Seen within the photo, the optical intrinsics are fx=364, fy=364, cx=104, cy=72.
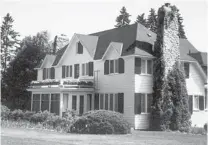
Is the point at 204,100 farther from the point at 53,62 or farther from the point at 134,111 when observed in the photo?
the point at 53,62

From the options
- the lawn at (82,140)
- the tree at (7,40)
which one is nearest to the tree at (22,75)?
the tree at (7,40)

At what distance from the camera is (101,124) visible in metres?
24.5

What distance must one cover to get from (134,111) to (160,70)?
4.33 meters

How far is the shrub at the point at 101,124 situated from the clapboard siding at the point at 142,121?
6.31m

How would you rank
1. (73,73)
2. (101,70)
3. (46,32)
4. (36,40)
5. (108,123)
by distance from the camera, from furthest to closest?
1. (46,32)
2. (36,40)
3. (73,73)
4. (101,70)
5. (108,123)

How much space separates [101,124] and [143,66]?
9.90 meters

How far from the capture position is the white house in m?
32.1

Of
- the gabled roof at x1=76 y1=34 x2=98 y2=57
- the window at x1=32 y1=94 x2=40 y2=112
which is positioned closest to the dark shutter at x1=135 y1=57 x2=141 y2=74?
the gabled roof at x1=76 y1=34 x2=98 y2=57

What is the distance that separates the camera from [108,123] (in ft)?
80.2

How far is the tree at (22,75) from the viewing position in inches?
1998

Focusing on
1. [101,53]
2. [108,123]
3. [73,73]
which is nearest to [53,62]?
A: [73,73]

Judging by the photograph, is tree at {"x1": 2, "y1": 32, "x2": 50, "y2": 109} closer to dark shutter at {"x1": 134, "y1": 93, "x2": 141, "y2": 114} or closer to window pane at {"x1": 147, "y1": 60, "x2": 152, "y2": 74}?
window pane at {"x1": 147, "y1": 60, "x2": 152, "y2": 74}

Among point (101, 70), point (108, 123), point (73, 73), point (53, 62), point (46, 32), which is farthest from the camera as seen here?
point (46, 32)

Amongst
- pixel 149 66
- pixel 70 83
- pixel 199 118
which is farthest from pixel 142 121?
pixel 70 83
